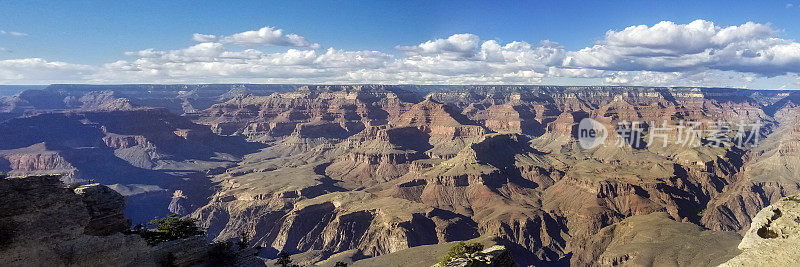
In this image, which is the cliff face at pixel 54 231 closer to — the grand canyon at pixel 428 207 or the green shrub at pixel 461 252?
the grand canyon at pixel 428 207

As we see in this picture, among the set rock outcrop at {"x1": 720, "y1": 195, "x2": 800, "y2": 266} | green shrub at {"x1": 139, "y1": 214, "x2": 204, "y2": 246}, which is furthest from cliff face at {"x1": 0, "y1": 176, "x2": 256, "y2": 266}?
rock outcrop at {"x1": 720, "y1": 195, "x2": 800, "y2": 266}

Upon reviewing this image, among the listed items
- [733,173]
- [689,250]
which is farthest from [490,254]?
[733,173]

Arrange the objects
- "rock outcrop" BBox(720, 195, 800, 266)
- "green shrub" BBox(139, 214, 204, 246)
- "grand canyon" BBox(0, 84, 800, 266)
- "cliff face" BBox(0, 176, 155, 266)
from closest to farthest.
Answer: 1. "rock outcrop" BBox(720, 195, 800, 266)
2. "cliff face" BBox(0, 176, 155, 266)
3. "grand canyon" BBox(0, 84, 800, 266)
4. "green shrub" BBox(139, 214, 204, 246)

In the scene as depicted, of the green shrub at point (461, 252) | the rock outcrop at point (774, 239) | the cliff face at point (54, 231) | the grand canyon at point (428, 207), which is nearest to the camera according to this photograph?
the rock outcrop at point (774, 239)

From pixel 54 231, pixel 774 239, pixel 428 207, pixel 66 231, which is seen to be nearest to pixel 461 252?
pixel 774 239

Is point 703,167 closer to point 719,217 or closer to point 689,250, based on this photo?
point 719,217

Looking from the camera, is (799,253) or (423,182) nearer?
(799,253)

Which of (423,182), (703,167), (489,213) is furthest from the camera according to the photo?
(703,167)

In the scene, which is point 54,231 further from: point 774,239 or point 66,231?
point 774,239

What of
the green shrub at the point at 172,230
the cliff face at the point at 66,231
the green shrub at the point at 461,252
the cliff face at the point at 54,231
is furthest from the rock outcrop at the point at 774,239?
the green shrub at the point at 172,230

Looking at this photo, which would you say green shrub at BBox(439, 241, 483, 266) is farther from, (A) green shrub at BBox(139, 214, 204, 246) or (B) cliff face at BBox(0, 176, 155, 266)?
(B) cliff face at BBox(0, 176, 155, 266)

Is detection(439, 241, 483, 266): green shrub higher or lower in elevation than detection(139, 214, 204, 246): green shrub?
lower
